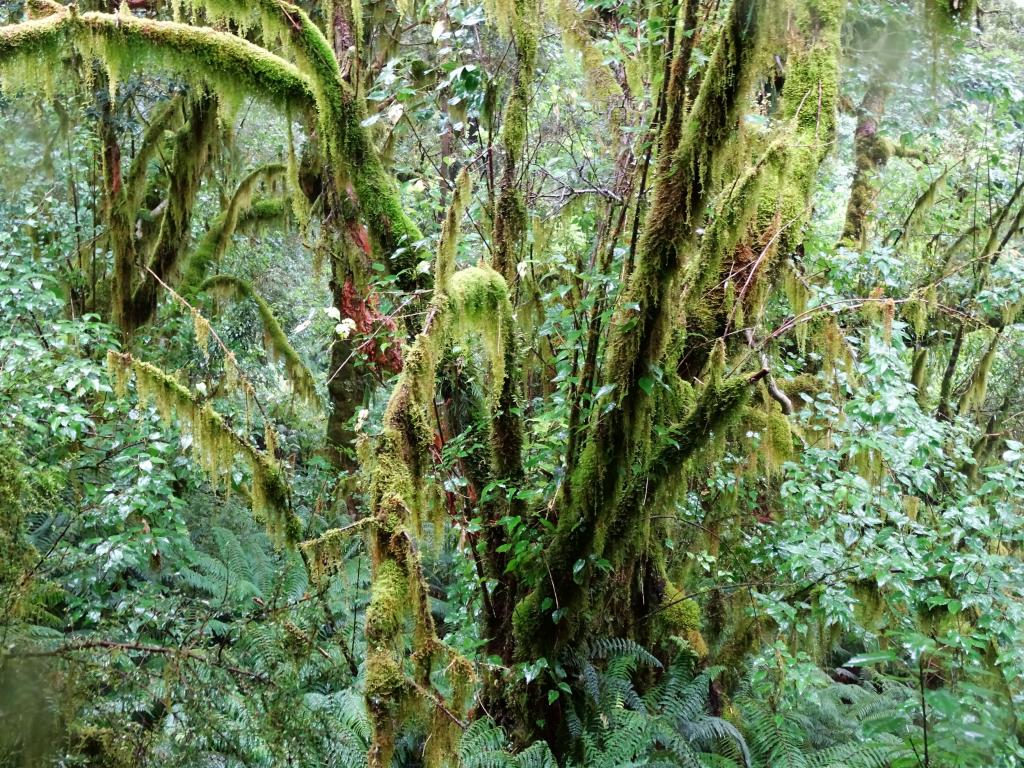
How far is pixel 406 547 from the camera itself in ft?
9.52

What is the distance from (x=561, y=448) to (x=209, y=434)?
1.95 m

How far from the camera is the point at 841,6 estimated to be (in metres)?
4.05

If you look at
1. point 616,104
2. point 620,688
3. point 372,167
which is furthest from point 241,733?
point 616,104

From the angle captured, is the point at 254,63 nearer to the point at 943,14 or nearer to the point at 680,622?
the point at 943,14

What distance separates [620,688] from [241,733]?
2.38 metres

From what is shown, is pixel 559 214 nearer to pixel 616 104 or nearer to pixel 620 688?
pixel 616 104

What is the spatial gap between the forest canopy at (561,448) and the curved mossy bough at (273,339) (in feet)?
5.64

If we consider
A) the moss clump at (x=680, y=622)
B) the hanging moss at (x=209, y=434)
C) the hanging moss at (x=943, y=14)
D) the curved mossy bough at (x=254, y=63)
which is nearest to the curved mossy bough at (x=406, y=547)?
the curved mossy bough at (x=254, y=63)

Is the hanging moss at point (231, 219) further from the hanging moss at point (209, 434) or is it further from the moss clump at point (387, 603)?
the moss clump at point (387, 603)

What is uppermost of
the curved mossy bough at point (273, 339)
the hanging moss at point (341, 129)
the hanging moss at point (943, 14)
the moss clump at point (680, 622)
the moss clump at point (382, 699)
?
the hanging moss at point (943, 14)

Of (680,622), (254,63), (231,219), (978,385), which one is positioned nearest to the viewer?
(254,63)

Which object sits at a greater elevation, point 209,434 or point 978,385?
point 209,434

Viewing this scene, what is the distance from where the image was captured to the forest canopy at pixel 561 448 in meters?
3.41

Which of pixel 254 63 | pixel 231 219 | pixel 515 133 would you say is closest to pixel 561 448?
pixel 515 133
